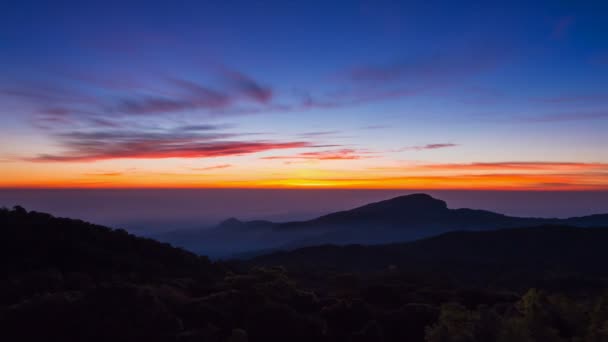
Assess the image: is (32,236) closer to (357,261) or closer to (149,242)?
(149,242)

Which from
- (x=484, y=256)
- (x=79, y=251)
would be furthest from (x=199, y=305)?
(x=484, y=256)

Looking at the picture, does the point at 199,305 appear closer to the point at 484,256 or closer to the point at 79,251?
the point at 79,251

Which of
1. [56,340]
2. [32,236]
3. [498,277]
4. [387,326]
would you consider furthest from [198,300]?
[498,277]

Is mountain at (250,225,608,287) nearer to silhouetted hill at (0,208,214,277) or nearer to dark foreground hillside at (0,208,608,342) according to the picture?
silhouetted hill at (0,208,214,277)

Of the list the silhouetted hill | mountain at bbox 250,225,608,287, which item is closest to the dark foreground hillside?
the silhouetted hill

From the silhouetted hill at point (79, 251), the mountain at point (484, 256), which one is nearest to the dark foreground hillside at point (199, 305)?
the silhouetted hill at point (79, 251)

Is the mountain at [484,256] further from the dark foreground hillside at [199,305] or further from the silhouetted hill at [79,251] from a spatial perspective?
the dark foreground hillside at [199,305]
